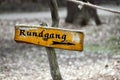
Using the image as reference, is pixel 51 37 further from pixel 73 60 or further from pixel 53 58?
pixel 73 60

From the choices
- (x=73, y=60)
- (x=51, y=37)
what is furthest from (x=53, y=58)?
(x=73, y=60)

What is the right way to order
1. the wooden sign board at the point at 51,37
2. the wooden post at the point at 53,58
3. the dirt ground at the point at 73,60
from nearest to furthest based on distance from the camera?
the wooden sign board at the point at 51,37
the wooden post at the point at 53,58
the dirt ground at the point at 73,60

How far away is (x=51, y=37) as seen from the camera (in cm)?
625

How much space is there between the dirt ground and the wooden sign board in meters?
1.23

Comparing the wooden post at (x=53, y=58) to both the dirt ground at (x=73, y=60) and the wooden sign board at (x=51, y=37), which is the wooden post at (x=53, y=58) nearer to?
the wooden sign board at (x=51, y=37)

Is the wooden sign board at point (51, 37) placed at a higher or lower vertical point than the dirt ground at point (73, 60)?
higher

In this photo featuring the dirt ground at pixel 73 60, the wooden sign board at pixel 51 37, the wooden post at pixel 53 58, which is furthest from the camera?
the dirt ground at pixel 73 60

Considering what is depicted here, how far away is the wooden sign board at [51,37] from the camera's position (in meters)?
6.19

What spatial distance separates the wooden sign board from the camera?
619cm

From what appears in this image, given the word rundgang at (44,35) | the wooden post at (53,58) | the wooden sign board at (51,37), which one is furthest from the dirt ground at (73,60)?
the word rundgang at (44,35)

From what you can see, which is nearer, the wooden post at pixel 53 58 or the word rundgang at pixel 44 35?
the word rundgang at pixel 44 35

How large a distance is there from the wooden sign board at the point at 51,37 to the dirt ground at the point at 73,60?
123 cm

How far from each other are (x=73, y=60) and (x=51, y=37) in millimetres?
3362

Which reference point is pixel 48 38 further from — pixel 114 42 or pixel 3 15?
pixel 3 15
